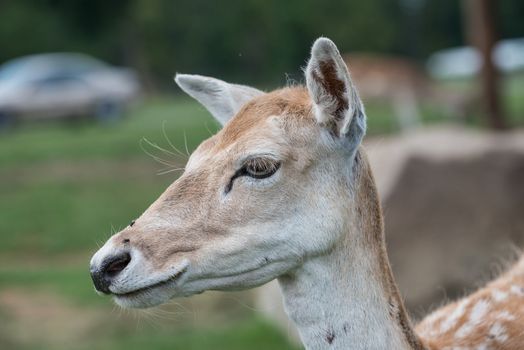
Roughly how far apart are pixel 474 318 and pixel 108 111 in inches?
1046

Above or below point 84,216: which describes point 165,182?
above

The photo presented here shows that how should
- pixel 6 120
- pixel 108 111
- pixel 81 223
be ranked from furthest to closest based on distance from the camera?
pixel 108 111 → pixel 6 120 → pixel 81 223

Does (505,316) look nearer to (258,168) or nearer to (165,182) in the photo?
(258,168)

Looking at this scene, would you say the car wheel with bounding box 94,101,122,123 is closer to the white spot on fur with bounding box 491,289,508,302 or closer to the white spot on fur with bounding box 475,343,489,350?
the white spot on fur with bounding box 491,289,508,302

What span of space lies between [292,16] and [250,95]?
46.2 metres

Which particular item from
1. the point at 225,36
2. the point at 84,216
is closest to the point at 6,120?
the point at 84,216

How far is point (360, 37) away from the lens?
5141 cm

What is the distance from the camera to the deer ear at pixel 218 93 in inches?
175

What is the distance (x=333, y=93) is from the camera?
12.7ft

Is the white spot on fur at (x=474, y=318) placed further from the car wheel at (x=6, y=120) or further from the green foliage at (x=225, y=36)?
the green foliage at (x=225, y=36)

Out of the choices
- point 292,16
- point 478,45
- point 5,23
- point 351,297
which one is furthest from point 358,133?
point 292,16

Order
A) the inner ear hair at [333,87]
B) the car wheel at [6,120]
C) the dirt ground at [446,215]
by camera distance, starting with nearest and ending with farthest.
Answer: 1. the inner ear hair at [333,87]
2. the dirt ground at [446,215]
3. the car wheel at [6,120]

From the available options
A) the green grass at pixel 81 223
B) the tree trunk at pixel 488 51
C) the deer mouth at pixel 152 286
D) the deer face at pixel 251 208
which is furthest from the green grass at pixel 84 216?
the tree trunk at pixel 488 51

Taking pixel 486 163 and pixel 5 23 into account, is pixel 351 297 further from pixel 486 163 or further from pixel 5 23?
pixel 5 23
